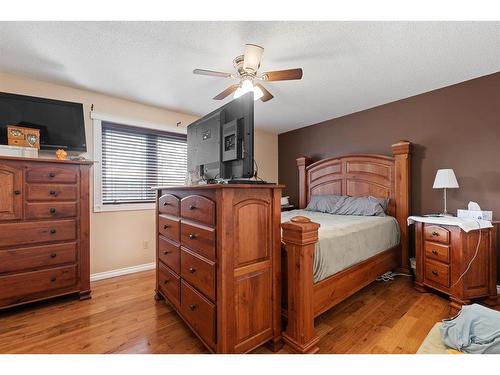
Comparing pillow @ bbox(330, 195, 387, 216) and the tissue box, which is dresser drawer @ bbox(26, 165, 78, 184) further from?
the tissue box

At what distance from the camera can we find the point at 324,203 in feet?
11.6

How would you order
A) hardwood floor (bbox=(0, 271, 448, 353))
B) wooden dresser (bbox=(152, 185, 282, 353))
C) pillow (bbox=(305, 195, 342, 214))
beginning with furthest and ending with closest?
pillow (bbox=(305, 195, 342, 214)) → hardwood floor (bbox=(0, 271, 448, 353)) → wooden dresser (bbox=(152, 185, 282, 353))

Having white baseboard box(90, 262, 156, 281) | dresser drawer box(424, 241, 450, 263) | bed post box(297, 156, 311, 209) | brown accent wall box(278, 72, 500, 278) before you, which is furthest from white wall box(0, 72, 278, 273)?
dresser drawer box(424, 241, 450, 263)

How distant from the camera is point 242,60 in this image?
196 cm

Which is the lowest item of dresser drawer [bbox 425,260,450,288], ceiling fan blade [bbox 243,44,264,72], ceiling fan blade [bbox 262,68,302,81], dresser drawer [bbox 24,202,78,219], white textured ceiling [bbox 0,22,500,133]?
dresser drawer [bbox 425,260,450,288]

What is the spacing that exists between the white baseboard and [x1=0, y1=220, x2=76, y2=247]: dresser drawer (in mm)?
795

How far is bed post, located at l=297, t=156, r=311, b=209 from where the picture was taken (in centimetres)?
422

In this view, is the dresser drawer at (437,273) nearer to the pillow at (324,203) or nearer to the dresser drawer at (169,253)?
the pillow at (324,203)

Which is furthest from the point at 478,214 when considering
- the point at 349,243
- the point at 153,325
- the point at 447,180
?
the point at 153,325

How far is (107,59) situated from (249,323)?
2461mm

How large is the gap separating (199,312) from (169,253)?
0.64 metres
